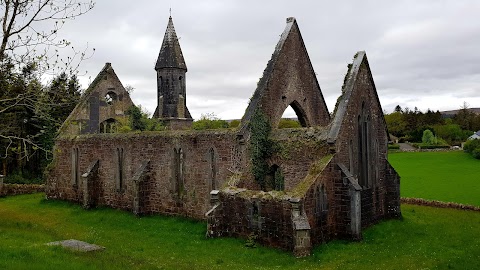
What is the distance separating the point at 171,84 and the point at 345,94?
24654mm

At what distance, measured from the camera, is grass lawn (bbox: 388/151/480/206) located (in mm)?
29844

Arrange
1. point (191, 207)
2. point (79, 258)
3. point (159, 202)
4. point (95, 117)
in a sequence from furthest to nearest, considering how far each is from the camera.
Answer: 1. point (95, 117)
2. point (159, 202)
3. point (191, 207)
4. point (79, 258)

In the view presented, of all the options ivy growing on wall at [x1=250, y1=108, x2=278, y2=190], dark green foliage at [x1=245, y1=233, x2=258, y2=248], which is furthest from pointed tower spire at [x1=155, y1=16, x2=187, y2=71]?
dark green foliage at [x1=245, y1=233, x2=258, y2=248]

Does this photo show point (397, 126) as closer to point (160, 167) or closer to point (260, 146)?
point (160, 167)

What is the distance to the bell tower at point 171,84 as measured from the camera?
3947 centimetres

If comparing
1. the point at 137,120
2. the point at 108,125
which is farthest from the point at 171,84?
the point at 137,120

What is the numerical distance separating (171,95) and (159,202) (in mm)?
19899

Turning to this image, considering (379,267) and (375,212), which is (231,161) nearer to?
(375,212)

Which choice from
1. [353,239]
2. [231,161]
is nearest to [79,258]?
[231,161]

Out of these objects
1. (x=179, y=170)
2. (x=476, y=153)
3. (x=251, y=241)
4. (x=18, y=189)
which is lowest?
(x=251, y=241)

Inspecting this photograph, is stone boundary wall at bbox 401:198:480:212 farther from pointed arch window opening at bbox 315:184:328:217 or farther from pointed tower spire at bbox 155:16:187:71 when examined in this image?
pointed tower spire at bbox 155:16:187:71

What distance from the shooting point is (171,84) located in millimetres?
39688

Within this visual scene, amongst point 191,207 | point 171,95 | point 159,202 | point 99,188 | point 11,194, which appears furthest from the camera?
point 171,95

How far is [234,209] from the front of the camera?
15.7m
